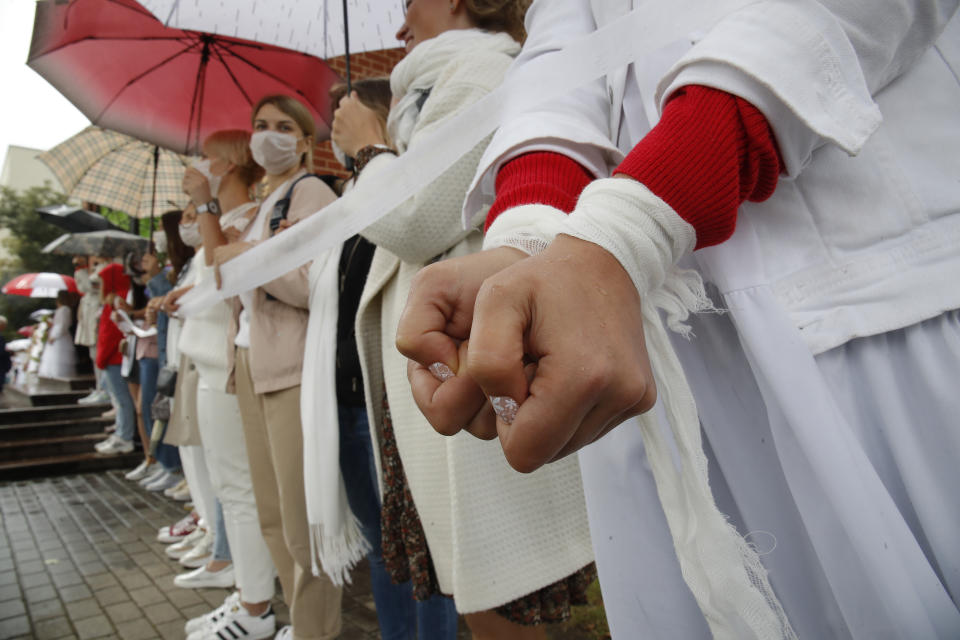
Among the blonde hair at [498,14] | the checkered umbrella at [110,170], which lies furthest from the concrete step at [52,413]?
the blonde hair at [498,14]

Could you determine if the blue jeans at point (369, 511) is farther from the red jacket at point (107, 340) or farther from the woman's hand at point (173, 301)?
the red jacket at point (107, 340)

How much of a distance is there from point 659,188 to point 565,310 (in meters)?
0.20

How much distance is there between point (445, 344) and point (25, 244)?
33.1 m

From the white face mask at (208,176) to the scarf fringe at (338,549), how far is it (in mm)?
1926

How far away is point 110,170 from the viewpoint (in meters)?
5.00

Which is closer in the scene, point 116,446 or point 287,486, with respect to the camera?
point 287,486

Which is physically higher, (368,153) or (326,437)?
(368,153)

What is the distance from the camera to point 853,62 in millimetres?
559

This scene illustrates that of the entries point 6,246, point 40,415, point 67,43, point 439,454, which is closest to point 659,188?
point 439,454

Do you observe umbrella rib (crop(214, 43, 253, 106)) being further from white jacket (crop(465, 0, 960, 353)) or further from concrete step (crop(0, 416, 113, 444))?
concrete step (crop(0, 416, 113, 444))

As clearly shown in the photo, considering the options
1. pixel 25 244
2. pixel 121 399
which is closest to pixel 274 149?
pixel 121 399

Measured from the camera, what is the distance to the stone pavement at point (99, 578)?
3.06 meters

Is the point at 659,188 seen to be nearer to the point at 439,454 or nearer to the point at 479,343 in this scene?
the point at 479,343

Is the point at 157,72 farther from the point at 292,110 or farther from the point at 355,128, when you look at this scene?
the point at 355,128
